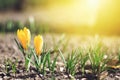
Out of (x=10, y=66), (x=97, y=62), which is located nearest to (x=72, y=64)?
(x=97, y=62)

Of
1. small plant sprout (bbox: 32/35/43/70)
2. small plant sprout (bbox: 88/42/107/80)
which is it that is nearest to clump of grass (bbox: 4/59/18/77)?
small plant sprout (bbox: 32/35/43/70)

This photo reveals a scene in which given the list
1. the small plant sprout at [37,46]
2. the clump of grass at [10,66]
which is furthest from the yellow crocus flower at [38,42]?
the clump of grass at [10,66]

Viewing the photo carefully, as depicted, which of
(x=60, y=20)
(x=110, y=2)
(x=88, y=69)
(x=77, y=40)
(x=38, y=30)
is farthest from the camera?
(x=60, y=20)

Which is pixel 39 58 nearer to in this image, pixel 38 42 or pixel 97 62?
pixel 38 42

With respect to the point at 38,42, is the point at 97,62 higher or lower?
lower

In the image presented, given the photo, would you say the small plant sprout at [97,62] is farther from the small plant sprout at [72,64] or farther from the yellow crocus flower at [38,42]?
the yellow crocus flower at [38,42]

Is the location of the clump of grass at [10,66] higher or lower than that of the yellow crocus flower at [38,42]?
lower

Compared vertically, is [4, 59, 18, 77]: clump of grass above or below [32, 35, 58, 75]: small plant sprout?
below

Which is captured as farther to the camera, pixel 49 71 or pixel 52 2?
pixel 52 2

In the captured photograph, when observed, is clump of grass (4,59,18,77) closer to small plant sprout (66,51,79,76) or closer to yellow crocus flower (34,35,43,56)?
yellow crocus flower (34,35,43,56)

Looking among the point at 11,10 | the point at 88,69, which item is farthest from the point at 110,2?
the point at 11,10

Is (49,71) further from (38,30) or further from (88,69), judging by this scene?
(38,30)
